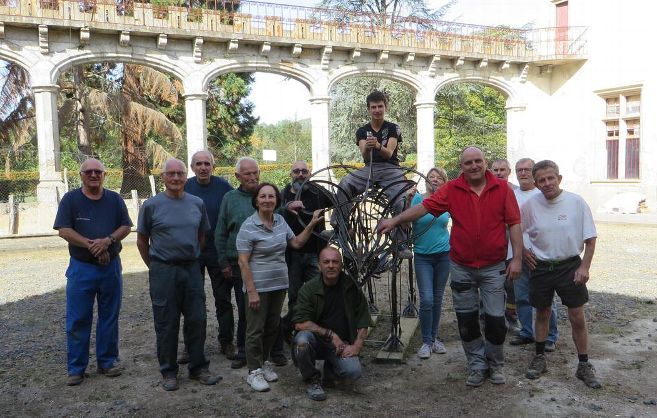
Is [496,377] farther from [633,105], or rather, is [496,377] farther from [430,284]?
[633,105]

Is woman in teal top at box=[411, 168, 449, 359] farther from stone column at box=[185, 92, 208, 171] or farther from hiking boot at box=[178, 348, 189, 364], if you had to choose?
stone column at box=[185, 92, 208, 171]

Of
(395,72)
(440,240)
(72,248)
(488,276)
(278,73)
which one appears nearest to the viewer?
(488,276)

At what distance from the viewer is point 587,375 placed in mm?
4133

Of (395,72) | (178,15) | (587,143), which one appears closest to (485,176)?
(178,15)

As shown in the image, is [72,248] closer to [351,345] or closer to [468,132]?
[351,345]

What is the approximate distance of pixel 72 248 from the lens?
172 inches

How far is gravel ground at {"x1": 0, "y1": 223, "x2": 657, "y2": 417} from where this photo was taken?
12.6 feet

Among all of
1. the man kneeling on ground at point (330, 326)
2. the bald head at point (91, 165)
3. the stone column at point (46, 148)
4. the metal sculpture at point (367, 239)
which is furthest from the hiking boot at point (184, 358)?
the stone column at point (46, 148)

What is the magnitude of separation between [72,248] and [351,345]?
237cm

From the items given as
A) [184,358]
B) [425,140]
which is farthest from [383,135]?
[425,140]

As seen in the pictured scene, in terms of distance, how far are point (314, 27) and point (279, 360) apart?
14.0 metres

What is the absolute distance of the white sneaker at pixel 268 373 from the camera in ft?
14.3

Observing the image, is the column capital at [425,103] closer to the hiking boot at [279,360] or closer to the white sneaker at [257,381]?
the hiking boot at [279,360]

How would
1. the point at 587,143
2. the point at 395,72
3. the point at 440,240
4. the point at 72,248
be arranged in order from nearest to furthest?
the point at 72,248 → the point at 440,240 → the point at 395,72 → the point at 587,143
